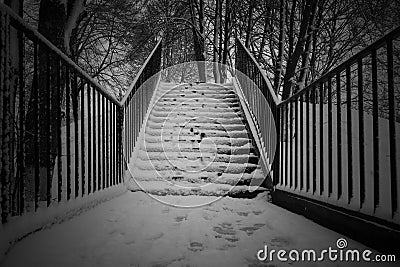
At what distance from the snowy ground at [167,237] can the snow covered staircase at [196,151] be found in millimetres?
856

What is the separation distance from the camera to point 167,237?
9.18ft

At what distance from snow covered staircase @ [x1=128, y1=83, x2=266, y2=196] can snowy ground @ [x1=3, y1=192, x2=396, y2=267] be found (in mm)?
856

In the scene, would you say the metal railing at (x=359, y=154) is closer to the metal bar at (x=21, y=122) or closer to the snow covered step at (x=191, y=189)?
the snow covered step at (x=191, y=189)

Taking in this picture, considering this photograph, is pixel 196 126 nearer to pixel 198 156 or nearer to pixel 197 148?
pixel 197 148

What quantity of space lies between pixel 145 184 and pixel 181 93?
4.82 m

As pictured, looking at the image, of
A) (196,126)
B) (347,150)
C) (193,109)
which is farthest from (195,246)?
(193,109)

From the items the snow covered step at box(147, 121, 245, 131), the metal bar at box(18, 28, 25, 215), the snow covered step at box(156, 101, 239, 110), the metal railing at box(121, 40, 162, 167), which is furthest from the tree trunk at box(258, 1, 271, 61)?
the metal bar at box(18, 28, 25, 215)

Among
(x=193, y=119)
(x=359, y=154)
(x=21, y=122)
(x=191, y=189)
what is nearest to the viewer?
(x=21, y=122)

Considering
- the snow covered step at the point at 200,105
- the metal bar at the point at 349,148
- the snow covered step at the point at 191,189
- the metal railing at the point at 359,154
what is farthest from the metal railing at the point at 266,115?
the metal bar at the point at 349,148

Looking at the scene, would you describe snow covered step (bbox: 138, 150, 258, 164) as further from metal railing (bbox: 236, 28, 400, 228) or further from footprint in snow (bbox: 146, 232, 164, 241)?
footprint in snow (bbox: 146, 232, 164, 241)

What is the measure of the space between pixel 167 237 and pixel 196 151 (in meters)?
3.36

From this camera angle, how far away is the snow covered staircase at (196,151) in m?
4.90

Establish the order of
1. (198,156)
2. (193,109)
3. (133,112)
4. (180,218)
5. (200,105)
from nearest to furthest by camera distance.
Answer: (180,218) → (198,156) → (133,112) → (193,109) → (200,105)

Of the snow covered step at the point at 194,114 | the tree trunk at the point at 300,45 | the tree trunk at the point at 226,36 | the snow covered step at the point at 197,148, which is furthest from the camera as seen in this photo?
the tree trunk at the point at 226,36
